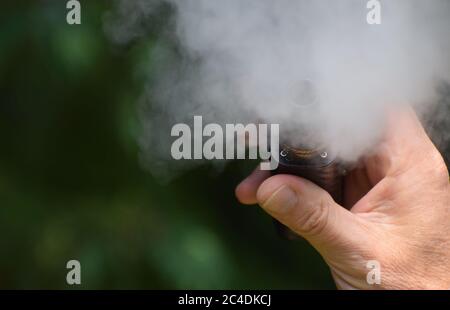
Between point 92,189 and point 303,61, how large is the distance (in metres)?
0.85

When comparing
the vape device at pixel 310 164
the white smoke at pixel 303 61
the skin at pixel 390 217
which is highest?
the white smoke at pixel 303 61

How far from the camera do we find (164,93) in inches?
69.0

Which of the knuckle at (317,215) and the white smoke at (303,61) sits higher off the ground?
the white smoke at (303,61)

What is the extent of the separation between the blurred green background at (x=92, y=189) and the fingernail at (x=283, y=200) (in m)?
0.65

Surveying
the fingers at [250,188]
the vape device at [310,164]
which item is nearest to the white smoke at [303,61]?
the vape device at [310,164]

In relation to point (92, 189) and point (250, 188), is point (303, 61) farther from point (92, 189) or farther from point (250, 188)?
point (92, 189)

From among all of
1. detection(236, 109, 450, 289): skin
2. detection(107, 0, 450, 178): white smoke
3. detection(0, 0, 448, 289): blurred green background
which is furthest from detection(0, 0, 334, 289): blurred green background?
detection(236, 109, 450, 289): skin

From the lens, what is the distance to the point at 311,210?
1345 millimetres

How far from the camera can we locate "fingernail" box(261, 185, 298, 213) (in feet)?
4.35

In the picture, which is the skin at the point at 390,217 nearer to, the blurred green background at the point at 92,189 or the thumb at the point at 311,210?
the thumb at the point at 311,210

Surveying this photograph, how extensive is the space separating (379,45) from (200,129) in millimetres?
470

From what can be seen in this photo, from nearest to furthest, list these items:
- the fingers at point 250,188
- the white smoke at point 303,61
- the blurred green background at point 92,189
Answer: the white smoke at point 303,61 < the fingers at point 250,188 < the blurred green background at point 92,189

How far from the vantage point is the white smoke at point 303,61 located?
4.69 ft

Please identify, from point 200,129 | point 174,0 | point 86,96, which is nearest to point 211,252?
point 200,129
